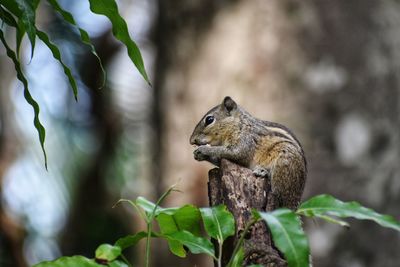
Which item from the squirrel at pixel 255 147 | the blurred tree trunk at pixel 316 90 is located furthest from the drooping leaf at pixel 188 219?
the blurred tree trunk at pixel 316 90

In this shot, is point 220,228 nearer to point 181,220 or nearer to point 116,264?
point 181,220

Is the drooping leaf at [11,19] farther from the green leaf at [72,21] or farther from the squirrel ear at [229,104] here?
the squirrel ear at [229,104]

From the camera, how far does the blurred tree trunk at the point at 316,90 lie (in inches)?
172

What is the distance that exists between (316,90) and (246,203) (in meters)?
2.33

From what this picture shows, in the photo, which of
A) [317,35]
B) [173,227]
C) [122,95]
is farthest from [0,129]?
[173,227]

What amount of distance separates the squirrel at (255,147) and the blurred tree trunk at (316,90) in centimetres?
96

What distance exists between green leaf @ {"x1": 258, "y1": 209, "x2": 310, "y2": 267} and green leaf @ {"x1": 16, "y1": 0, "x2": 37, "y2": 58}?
618 millimetres

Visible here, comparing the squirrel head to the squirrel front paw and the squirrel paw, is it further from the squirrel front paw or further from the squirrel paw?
the squirrel paw

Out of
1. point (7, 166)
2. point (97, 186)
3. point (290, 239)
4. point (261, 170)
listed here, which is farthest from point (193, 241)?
point (97, 186)

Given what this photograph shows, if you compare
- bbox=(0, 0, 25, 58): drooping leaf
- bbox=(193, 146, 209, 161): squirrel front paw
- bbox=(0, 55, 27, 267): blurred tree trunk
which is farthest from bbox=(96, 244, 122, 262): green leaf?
bbox=(0, 55, 27, 267): blurred tree trunk

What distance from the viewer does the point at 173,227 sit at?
194 centimetres

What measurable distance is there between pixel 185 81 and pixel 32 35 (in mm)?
3002

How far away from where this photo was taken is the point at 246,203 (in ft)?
7.18

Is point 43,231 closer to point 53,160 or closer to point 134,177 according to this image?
point 53,160
